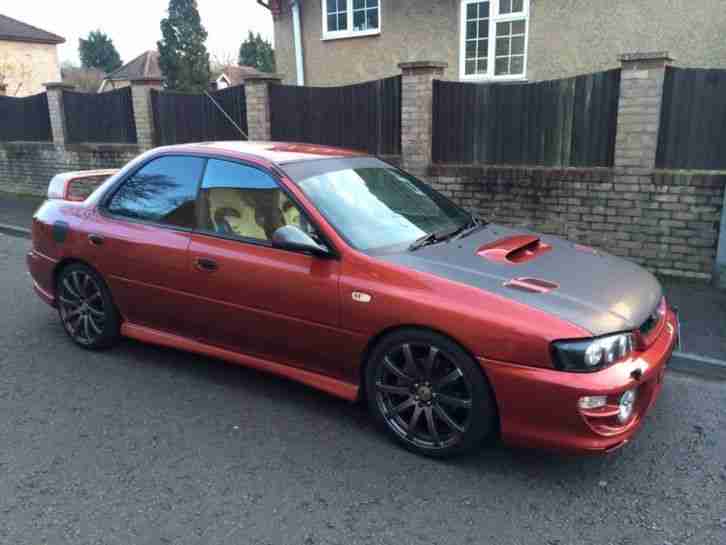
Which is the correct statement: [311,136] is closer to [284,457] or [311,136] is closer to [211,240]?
[211,240]

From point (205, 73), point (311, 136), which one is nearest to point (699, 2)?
point (311, 136)

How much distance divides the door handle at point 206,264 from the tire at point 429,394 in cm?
120

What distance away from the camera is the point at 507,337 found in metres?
2.99

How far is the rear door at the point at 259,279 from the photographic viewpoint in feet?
11.7

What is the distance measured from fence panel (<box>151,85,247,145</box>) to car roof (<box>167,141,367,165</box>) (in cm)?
586

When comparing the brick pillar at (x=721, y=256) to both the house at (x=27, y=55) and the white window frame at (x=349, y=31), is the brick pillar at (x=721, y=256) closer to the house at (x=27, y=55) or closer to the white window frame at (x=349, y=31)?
the white window frame at (x=349, y=31)

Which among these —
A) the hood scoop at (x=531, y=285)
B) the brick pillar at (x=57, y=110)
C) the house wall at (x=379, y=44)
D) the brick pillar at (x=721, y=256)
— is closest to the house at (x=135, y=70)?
the house wall at (x=379, y=44)

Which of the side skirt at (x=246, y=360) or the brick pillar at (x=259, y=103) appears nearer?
the side skirt at (x=246, y=360)

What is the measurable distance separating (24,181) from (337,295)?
1249 centimetres

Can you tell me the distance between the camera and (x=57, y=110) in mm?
12414

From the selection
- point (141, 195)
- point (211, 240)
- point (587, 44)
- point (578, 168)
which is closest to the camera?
point (211, 240)

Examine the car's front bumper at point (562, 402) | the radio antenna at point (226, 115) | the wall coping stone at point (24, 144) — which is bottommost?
the car's front bumper at point (562, 402)

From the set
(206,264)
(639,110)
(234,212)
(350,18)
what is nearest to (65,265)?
(206,264)

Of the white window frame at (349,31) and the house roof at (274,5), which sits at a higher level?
the house roof at (274,5)
